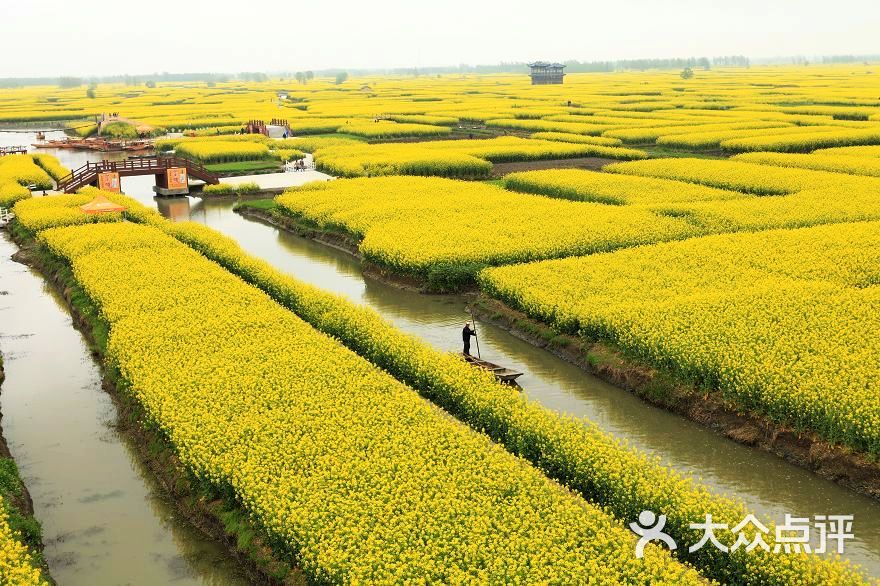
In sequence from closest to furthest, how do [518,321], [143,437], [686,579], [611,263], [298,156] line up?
[686,579]
[143,437]
[518,321]
[611,263]
[298,156]

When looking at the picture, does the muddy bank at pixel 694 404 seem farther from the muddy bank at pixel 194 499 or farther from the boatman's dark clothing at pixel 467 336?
the muddy bank at pixel 194 499

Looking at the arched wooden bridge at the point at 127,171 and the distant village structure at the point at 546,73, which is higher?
the distant village structure at the point at 546,73

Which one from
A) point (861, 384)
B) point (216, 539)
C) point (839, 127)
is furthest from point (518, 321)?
point (839, 127)

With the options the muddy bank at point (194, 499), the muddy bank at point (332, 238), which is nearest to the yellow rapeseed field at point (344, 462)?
the muddy bank at point (194, 499)

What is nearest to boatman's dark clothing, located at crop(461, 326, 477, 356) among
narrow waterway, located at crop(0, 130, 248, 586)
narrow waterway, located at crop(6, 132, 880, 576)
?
narrow waterway, located at crop(6, 132, 880, 576)

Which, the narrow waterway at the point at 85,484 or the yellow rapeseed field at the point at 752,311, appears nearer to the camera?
the narrow waterway at the point at 85,484

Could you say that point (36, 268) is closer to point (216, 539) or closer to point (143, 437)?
point (143, 437)
